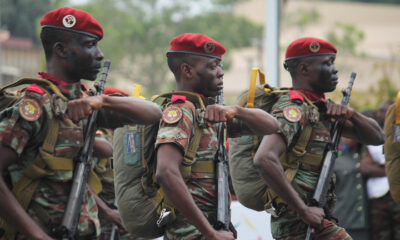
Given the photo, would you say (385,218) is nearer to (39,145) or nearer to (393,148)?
(393,148)

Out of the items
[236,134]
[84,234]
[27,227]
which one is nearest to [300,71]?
[236,134]

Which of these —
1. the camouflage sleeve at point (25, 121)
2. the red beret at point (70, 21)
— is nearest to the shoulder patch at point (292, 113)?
the red beret at point (70, 21)

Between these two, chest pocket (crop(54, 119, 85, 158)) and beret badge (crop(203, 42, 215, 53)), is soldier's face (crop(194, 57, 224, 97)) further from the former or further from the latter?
chest pocket (crop(54, 119, 85, 158))

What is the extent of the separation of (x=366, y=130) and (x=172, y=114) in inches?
71.9

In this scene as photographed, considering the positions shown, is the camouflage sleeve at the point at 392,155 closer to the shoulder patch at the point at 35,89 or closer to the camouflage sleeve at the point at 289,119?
the camouflage sleeve at the point at 289,119

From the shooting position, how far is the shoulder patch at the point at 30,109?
336 cm

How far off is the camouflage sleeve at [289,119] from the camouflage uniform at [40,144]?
5.23 feet

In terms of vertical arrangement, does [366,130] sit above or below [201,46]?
below

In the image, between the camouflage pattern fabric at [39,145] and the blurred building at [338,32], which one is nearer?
the camouflage pattern fabric at [39,145]

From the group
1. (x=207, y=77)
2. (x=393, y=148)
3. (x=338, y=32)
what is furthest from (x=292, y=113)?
(x=338, y=32)

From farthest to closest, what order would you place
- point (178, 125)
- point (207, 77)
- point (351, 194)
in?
point (351, 194) < point (207, 77) < point (178, 125)

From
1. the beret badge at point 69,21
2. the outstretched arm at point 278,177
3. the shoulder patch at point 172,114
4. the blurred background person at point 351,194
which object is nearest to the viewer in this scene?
the beret badge at point 69,21

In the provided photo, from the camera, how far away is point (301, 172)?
188 inches

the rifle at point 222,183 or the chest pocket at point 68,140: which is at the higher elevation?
the chest pocket at point 68,140
